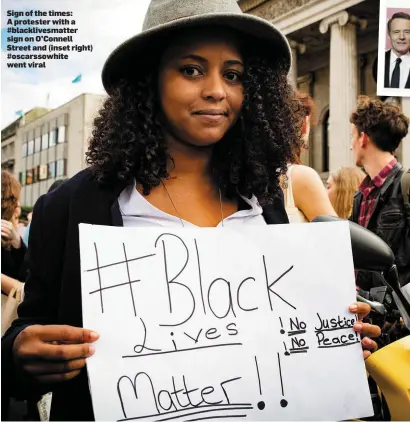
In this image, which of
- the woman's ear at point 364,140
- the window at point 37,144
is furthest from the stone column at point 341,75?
the woman's ear at point 364,140

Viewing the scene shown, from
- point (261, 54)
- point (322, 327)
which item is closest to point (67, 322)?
point (322, 327)

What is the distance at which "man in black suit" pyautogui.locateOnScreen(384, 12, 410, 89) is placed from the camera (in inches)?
64.8

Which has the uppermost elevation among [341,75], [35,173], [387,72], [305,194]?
[341,75]

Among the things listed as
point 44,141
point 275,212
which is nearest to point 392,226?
point 275,212

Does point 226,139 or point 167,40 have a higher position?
point 167,40

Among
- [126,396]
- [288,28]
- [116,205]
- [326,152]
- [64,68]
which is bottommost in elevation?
[126,396]

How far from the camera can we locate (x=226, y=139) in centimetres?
102

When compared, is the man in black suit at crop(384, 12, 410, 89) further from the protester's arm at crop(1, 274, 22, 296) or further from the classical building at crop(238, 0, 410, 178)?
the classical building at crop(238, 0, 410, 178)

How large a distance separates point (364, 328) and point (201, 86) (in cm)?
42

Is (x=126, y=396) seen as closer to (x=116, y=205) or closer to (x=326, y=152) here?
(x=116, y=205)

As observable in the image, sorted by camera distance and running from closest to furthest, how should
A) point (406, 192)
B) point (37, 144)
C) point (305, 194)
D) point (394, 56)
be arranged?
point (305, 194), point (394, 56), point (406, 192), point (37, 144)

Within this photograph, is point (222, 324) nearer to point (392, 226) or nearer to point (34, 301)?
point (34, 301)

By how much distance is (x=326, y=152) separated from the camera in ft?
40.2

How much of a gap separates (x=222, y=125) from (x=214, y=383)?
37 cm
